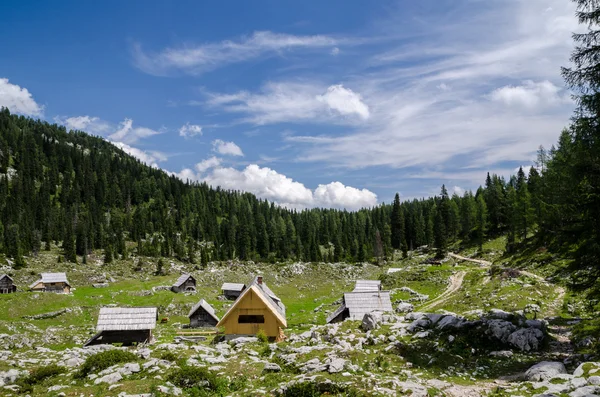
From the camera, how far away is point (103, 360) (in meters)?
21.5

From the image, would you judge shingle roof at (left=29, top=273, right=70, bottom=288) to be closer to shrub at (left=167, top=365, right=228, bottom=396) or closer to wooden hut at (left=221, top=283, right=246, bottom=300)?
wooden hut at (left=221, top=283, right=246, bottom=300)

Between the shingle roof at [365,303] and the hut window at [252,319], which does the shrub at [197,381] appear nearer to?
the hut window at [252,319]

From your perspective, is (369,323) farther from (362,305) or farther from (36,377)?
(36,377)

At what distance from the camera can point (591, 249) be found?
1806 cm

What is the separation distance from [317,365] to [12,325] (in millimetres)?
51584

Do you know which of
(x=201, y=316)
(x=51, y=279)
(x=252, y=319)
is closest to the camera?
(x=252, y=319)

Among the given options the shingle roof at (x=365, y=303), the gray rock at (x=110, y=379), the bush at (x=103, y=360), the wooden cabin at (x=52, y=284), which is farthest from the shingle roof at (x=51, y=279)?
the gray rock at (x=110, y=379)

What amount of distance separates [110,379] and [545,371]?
20.7 m

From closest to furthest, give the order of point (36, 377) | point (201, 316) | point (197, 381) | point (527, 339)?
point (197, 381) < point (36, 377) < point (527, 339) < point (201, 316)

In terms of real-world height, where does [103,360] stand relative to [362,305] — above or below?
above

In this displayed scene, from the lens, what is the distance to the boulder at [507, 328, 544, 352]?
2184 centimetres

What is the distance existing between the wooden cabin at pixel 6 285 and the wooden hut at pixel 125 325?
6578cm

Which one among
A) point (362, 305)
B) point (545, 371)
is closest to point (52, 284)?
point (362, 305)

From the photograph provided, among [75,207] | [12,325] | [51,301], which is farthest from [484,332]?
[75,207]
